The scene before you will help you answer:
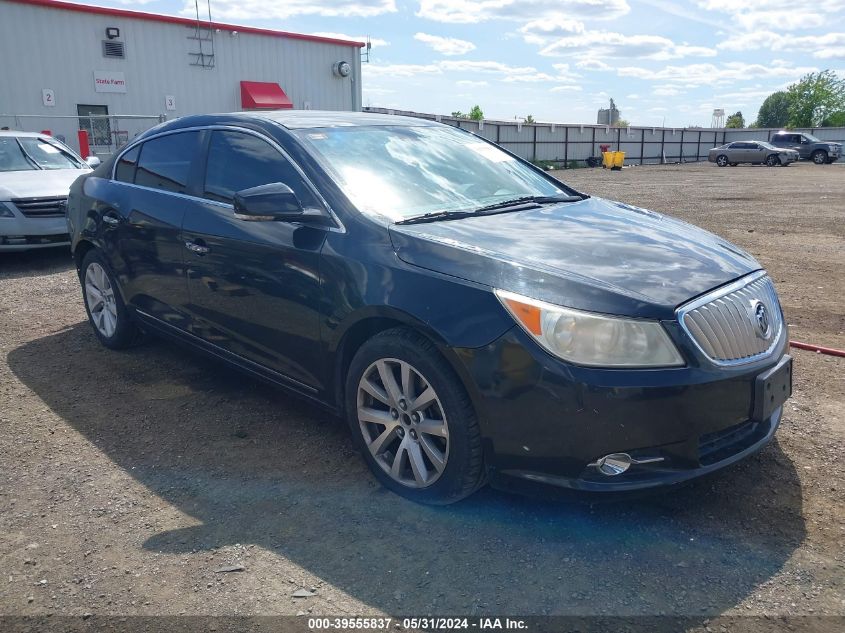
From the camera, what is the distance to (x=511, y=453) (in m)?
2.76

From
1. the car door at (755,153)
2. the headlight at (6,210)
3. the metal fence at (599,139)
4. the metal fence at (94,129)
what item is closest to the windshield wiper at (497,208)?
the headlight at (6,210)

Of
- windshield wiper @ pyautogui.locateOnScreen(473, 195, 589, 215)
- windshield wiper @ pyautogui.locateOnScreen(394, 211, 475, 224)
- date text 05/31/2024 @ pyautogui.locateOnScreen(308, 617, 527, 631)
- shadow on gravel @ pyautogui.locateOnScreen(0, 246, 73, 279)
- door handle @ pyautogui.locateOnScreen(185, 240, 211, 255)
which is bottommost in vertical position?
date text 05/31/2024 @ pyautogui.locateOnScreen(308, 617, 527, 631)

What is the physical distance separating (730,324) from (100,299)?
14.7ft

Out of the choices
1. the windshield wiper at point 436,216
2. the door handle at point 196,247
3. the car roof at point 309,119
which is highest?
the car roof at point 309,119

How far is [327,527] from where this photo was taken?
3.02 metres

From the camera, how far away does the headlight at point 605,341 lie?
2.60m

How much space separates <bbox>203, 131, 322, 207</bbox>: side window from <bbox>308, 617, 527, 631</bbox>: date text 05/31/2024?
1934mm

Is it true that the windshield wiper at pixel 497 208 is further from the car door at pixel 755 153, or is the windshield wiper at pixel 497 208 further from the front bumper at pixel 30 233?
the car door at pixel 755 153

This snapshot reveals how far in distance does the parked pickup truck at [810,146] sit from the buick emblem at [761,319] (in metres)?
45.1

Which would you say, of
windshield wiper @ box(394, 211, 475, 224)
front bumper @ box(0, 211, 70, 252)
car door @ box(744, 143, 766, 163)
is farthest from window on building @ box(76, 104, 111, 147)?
car door @ box(744, 143, 766, 163)

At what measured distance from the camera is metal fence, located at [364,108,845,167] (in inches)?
1438

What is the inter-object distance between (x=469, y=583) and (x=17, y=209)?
778 centimetres

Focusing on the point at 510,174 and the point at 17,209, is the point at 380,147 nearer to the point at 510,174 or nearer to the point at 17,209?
the point at 510,174

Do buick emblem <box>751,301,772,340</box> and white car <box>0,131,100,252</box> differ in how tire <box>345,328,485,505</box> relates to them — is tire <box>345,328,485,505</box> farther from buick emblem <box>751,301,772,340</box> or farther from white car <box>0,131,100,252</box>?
white car <box>0,131,100,252</box>
